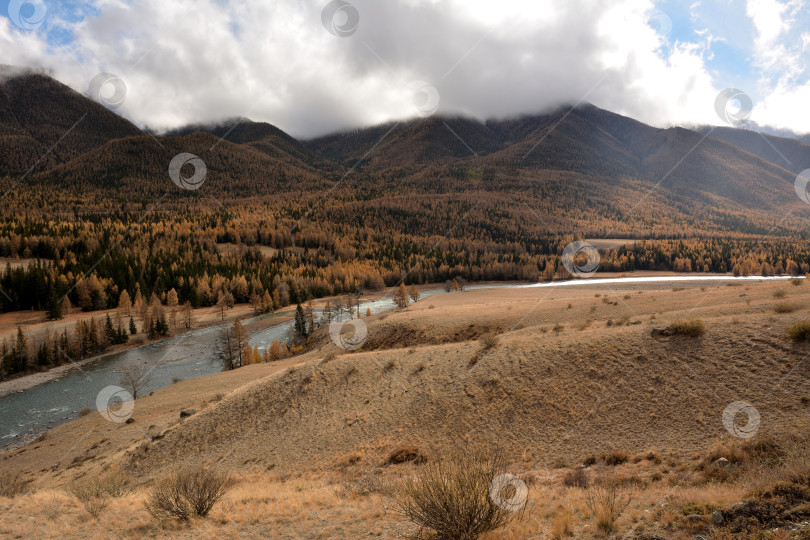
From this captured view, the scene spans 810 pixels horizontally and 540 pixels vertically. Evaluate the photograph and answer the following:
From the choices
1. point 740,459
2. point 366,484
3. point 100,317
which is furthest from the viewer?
point 100,317

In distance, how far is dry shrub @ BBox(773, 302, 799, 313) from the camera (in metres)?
20.3

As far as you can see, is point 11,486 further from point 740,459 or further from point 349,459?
point 740,459

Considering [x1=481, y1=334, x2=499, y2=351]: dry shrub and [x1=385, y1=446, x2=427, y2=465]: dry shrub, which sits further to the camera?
[x1=481, y1=334, x2=499, y2=351]: dry shrub

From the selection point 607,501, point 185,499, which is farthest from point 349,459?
point 607,501

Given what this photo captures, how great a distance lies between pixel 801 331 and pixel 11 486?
40.4 m

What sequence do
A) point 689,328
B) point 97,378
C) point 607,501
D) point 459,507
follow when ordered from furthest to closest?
point 97,378 → point 689,328 → point 607,501 → point 459,507

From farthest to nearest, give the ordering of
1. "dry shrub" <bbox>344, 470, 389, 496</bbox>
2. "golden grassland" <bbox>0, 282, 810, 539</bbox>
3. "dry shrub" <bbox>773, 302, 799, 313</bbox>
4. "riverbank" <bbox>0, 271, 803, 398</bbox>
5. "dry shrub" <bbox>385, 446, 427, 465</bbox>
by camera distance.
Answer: "riverbank" <bbox>0, 271, 803, 398</bbox>
"dry shrub" <bbox>773, 302, 799, 313</bbox>
"dry shrub" <bbox>385, 446, 427, 465</bbox>
"dry shrub" <bbox>344, 470, 389, 496</bbox>
"golden grassland" <bbox>0, 282, 810, 539</bbox>

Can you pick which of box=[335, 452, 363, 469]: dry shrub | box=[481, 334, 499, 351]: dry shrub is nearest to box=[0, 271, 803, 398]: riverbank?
box=[335, 452, 363, 469]: dry shrub

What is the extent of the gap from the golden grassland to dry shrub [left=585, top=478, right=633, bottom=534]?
0.23 m

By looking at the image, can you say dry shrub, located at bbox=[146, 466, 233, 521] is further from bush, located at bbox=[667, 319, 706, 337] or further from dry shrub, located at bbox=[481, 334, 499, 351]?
bush, located at bbox=[667, 319, 706, 337]

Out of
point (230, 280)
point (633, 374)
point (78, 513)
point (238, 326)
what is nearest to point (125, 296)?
point (230, 280)

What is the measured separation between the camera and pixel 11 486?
2225cm

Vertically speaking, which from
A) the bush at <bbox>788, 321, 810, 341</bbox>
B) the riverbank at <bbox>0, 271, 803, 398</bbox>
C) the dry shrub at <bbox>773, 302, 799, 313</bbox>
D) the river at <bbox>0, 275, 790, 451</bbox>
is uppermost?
the dry shrub at <bbox>773, 302, 799, 313</bbox>

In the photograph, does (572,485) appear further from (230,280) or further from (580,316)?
(230,280)
